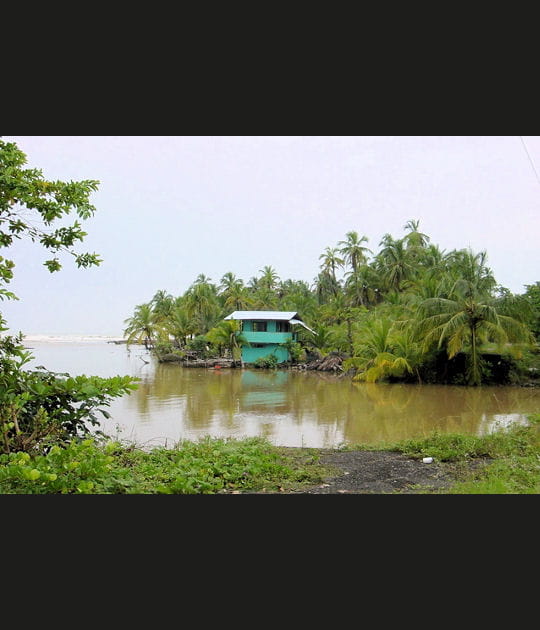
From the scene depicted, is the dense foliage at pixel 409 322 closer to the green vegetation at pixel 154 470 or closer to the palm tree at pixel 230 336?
the palm tree at pixel 230 336

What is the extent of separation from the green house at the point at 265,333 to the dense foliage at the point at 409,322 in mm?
586

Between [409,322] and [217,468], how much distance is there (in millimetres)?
13148

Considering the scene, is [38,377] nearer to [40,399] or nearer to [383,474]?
[40,399]

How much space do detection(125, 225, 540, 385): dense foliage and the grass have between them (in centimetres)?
971

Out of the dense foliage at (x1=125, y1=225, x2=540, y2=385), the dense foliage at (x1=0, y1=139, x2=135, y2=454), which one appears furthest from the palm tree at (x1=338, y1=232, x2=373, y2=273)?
the dense foliage at (x1=0, y1=139, x2=135, y2=454)

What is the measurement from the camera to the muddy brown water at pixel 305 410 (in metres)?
8.30

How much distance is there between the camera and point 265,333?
23.5 metres

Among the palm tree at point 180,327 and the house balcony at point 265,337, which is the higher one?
the palm tree at point 180,327

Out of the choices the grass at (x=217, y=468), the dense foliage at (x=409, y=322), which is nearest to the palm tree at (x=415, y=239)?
the dense foliage at (x=409, y=322)

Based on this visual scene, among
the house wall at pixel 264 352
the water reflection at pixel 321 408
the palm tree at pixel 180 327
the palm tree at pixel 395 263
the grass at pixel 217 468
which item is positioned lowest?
the water reflection at pixel 321 408

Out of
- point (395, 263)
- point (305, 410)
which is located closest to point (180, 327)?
point (395, 263)

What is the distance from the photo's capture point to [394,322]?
56.4 feet

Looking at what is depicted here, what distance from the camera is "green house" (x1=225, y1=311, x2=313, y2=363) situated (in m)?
23.5

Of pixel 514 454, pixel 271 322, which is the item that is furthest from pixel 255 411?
pixel 271 322
